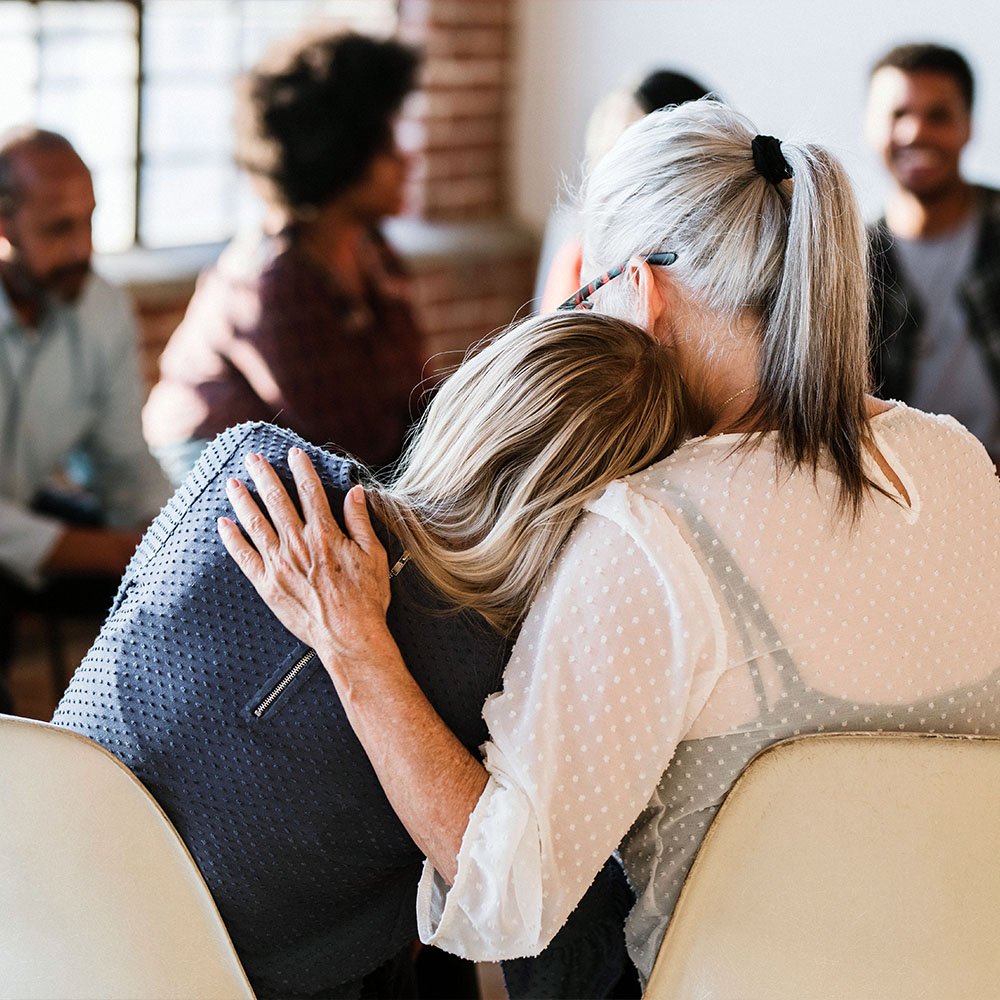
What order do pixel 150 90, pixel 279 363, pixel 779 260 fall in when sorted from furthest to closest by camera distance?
pixel 150 90, pixel 279 363, pixel 779 260

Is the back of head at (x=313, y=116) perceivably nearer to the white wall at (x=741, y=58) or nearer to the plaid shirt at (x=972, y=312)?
the white wall at (x=741, y=58)

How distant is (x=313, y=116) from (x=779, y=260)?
2115mm

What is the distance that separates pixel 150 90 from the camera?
390 cm

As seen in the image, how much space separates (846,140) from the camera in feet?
12.3

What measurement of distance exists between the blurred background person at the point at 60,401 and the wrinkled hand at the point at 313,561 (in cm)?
141

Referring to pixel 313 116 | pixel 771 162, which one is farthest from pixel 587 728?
pixel 313 116

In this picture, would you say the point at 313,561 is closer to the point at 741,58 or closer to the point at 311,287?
the point at 311,287

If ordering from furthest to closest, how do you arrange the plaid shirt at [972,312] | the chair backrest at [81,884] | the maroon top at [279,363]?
the plaid shirt at [972,312] < the maroon top at [279,363] < the chair backrest at [81,884]

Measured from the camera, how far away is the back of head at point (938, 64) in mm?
3043

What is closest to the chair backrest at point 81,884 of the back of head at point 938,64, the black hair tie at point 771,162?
the black hair tie at point 771,162

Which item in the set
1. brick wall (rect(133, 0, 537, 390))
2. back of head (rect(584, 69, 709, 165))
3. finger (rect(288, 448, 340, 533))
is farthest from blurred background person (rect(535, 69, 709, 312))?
brick wall (rect(133, 0, 537, 390))

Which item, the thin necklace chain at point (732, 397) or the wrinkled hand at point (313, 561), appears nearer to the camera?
the wrinkled hand at point (313, 561)

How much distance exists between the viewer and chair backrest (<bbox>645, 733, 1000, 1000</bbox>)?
1.06 metres

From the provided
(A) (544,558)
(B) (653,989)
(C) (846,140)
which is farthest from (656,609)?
(C) (846,140)
